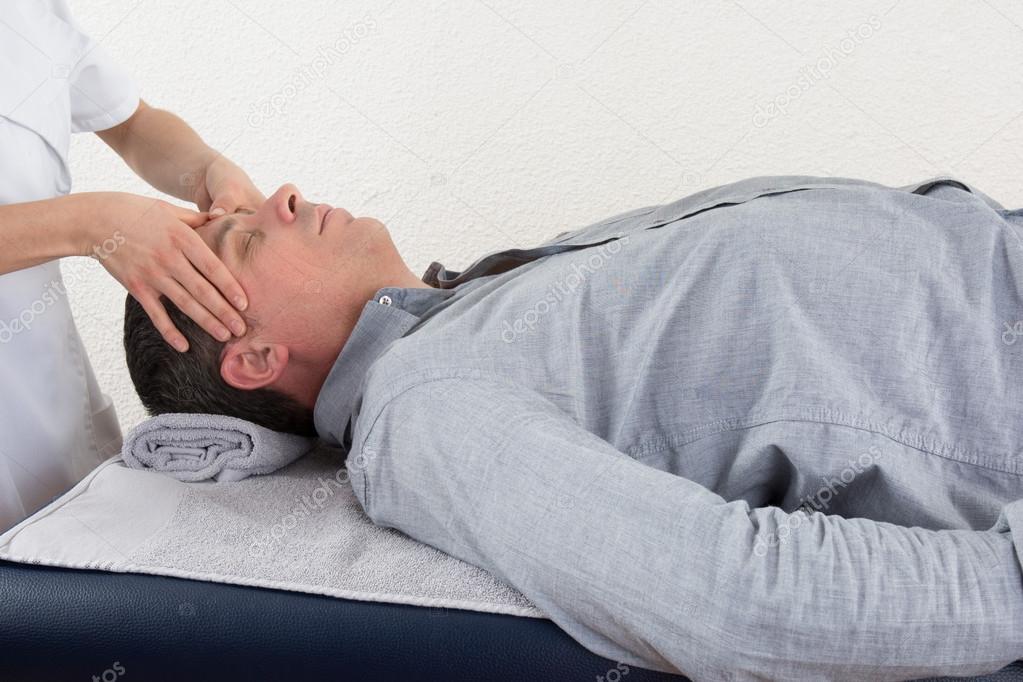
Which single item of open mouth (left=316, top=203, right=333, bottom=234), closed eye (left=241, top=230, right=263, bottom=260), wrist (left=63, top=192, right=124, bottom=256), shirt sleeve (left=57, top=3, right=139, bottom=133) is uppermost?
shirt sleeve (left=57, top=3, right=139, bottom=133)

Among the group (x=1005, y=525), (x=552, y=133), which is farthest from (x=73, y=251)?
(x=552, y=133)

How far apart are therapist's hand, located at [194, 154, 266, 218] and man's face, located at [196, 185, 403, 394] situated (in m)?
0.09

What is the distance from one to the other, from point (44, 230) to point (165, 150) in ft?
1.74

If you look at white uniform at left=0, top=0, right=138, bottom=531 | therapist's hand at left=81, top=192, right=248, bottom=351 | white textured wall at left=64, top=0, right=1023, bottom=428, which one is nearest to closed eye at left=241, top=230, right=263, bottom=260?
therapist's hand at left=81, top=192, right=248, bottom=351

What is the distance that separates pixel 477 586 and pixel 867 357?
0.57 metres

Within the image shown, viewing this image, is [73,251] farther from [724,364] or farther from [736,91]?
[736,91]

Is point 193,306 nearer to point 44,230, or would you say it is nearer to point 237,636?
point 44,230

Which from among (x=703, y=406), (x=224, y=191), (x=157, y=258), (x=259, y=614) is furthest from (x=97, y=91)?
(x=703, y=406)

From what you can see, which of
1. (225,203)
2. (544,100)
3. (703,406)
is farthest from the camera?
(544,100)

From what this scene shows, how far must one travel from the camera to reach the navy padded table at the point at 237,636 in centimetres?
106

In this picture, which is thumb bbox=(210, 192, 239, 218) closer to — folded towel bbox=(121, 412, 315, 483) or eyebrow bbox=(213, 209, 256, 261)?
eyebrow bbox=(213, 209, 256, 261)

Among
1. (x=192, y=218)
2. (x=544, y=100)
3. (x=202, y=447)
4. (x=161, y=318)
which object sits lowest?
(x=202, y=447)

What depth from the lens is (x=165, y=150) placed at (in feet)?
5.50

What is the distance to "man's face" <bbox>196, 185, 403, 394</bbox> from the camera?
1373mm
